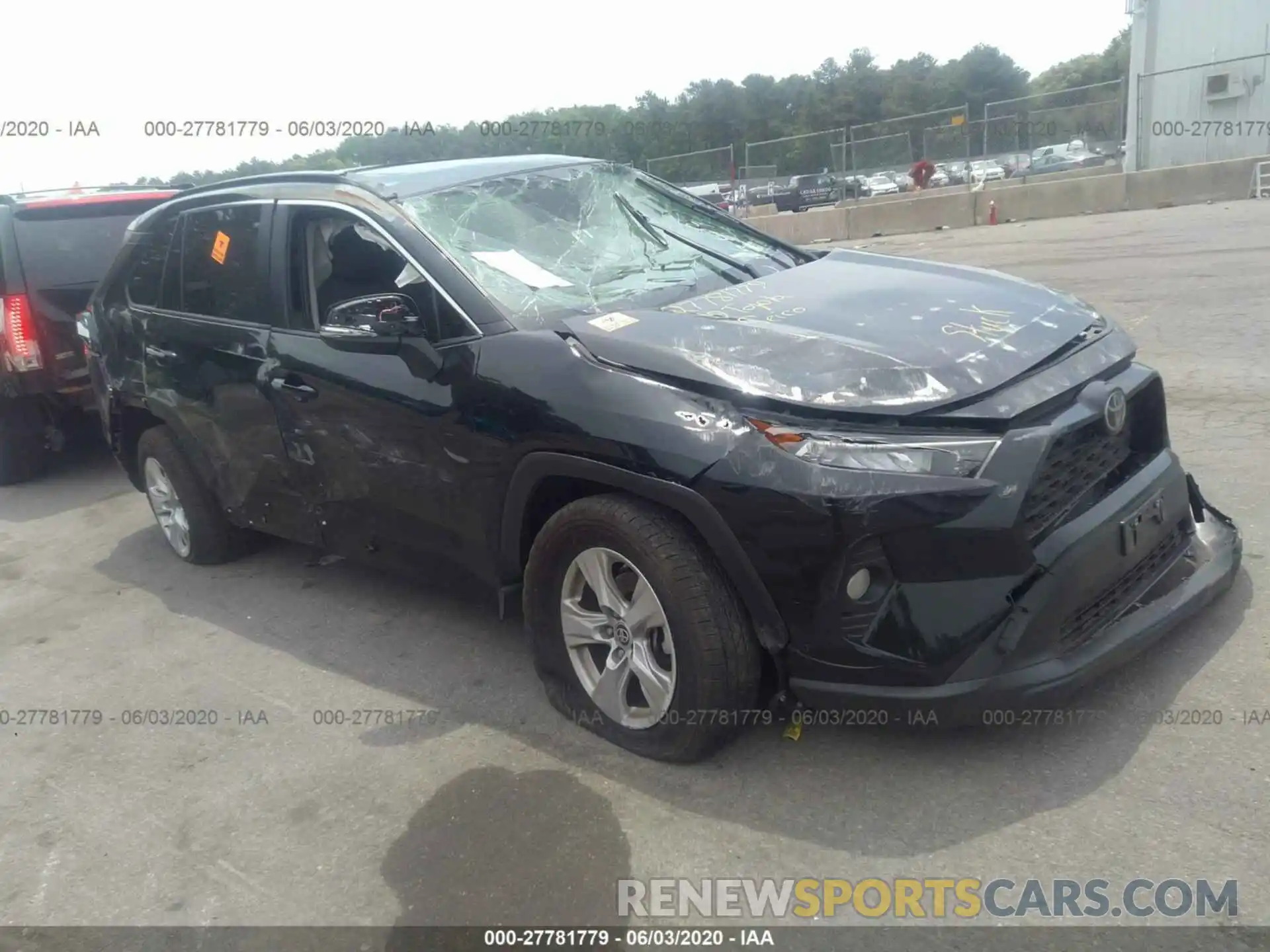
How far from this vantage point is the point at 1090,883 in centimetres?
265

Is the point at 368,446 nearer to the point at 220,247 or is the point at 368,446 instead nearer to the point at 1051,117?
the point at 220,247

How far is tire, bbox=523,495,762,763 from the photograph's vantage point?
3086 mm

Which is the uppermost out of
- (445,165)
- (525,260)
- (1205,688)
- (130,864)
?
(445,165)

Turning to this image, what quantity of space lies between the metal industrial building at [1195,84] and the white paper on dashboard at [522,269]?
24.4 meters

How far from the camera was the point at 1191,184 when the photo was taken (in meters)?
18.9

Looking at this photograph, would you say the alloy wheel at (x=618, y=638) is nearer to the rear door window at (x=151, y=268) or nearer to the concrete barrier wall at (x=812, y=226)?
the rear door window at (x=151, y=268)

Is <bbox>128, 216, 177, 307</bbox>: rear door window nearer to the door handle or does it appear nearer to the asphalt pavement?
the door handle

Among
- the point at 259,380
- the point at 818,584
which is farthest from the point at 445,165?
the point at 818,584

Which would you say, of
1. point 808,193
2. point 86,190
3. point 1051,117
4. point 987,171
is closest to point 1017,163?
point 987,171

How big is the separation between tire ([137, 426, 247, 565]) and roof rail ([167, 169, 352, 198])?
1.26 m

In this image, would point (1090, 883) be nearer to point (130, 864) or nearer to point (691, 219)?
point (130, 864)

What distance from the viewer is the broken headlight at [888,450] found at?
287 centimetres

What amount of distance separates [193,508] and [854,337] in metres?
3.75

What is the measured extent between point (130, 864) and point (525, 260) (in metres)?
2.40
